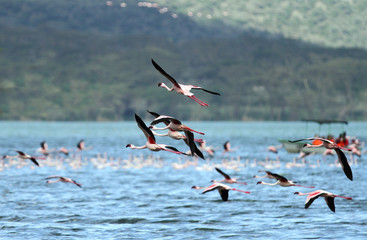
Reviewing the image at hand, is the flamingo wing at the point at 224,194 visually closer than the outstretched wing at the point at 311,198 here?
No

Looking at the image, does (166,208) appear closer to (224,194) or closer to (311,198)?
(224,194)

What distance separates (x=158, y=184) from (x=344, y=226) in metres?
22.9

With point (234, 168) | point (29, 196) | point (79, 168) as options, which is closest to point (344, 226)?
point (29, 196)

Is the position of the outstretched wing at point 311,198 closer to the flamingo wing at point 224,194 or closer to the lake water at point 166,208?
the flamingo wing at point 224,194

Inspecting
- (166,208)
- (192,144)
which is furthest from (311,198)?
(166,208)

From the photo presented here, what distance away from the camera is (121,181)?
5619 centimetres

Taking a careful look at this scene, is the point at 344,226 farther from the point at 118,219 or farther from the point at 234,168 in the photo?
the point at 234,168

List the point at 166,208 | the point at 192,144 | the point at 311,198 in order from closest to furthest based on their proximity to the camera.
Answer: the point at 192,144, the point at 311,198, the point at 166,208

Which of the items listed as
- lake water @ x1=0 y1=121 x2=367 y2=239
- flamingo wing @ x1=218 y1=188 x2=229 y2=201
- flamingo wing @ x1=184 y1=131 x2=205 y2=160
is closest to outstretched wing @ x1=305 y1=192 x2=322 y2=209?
flamingo wing @ x1=218 y1=188 x2=229 y2=201

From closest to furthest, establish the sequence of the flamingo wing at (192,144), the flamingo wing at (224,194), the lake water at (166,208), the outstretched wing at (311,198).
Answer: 1. the flamingo wing at (192,144)
2. the outstretched wing at (311,198)
3. the flamingo wing at (224,194)
4. the lake water at (166,208)

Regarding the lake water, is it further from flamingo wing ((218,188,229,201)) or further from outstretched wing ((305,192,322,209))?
outstretched wing ((305,192,322,209))

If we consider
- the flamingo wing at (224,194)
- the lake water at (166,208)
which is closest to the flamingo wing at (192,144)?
the flamingo wing at (224,194)

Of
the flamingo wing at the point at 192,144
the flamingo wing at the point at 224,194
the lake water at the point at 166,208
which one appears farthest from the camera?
the lake water at the point at 166,208

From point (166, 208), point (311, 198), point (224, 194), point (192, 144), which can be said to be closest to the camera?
point (192, 144)
